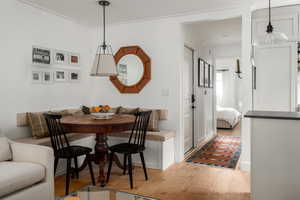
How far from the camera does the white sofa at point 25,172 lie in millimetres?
2107

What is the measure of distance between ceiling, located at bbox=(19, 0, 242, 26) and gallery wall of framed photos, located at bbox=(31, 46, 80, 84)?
0.64 meters

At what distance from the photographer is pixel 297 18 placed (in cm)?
339

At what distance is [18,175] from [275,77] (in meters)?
3.44

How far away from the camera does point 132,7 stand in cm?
366

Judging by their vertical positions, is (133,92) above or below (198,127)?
above

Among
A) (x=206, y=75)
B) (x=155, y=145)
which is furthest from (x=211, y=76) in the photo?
(x=155, y=145)

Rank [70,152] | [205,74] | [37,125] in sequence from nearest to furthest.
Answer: [70,152], [37,125], [205,74]

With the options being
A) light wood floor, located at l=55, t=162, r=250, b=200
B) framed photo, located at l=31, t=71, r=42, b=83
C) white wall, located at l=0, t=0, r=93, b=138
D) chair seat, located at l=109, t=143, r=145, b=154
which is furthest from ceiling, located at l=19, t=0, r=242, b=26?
light wood floor, located at l=55, t=162, r=250, b=200

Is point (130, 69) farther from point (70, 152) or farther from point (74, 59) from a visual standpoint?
point (70, 152)

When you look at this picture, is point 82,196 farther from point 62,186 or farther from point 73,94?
point 73,94

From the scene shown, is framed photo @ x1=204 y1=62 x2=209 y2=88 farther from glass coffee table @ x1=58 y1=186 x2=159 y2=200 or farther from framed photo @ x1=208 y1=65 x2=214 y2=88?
glass coffee table @ x1=58 y1=186 x2=159 y2=200

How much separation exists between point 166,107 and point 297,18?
229 cm

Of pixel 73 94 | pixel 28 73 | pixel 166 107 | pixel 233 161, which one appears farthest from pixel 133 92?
pixel 233 161

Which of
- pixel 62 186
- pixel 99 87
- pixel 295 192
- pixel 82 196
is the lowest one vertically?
pixel 62 186
